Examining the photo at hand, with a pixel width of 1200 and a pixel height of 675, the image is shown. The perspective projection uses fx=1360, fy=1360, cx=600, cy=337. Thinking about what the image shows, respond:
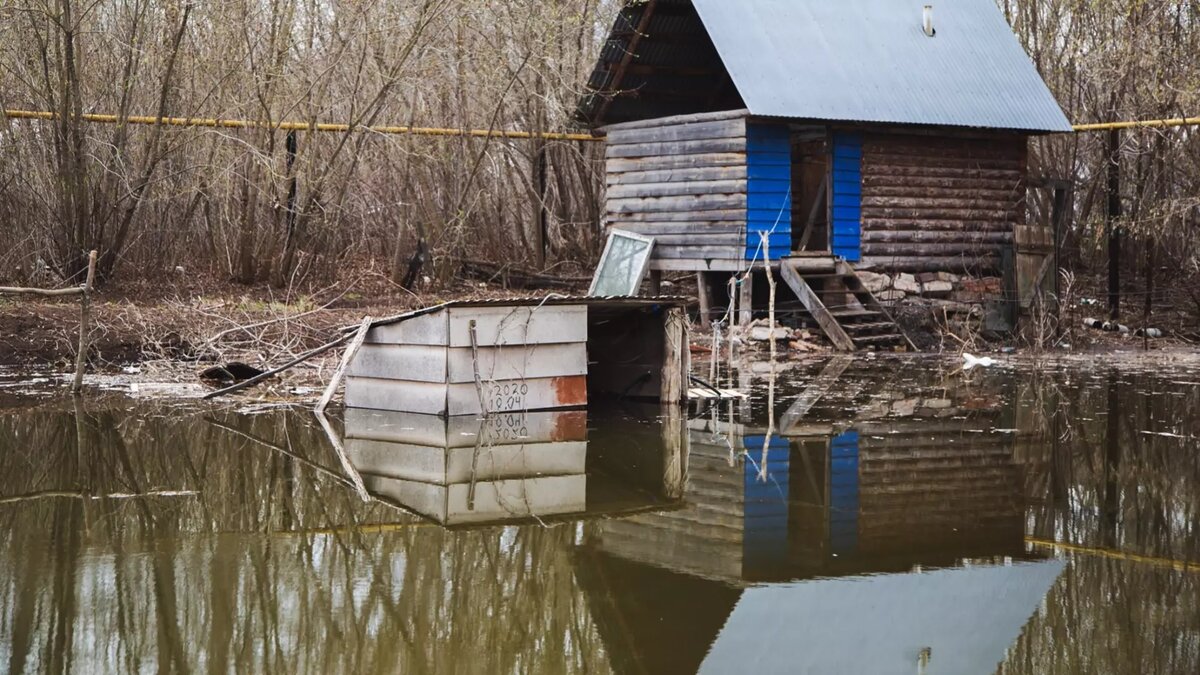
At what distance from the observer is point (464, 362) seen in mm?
12766

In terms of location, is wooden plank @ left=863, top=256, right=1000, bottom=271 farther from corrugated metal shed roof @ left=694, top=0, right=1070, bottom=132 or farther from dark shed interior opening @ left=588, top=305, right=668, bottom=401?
dark shed interior opening @ left=588, top=305, right=668, bottom=401

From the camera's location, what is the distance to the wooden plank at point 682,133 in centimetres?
2019

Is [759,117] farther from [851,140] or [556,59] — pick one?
[556,59]

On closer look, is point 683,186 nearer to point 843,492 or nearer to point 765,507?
point 843,492

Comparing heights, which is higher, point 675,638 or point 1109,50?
point 1109,50

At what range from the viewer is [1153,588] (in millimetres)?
7055

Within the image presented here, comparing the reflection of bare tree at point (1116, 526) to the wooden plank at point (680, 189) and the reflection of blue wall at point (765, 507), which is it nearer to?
the reflection of blue wall at point (765, 507)

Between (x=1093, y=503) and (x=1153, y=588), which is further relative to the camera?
(x=1093, y=503)

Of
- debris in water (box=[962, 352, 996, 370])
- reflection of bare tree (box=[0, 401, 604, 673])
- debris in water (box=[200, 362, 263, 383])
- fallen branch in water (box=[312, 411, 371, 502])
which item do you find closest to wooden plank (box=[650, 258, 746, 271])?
debris in water (box=[962, 352, 996, 370])

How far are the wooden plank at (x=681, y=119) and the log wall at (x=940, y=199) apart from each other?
8.56 feet

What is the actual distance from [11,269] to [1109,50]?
1629 centimetres

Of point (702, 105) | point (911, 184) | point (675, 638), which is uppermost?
point (702, 105)

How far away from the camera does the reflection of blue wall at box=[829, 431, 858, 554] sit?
808 centimetres

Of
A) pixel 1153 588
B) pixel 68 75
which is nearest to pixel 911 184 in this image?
pixel 68 75
